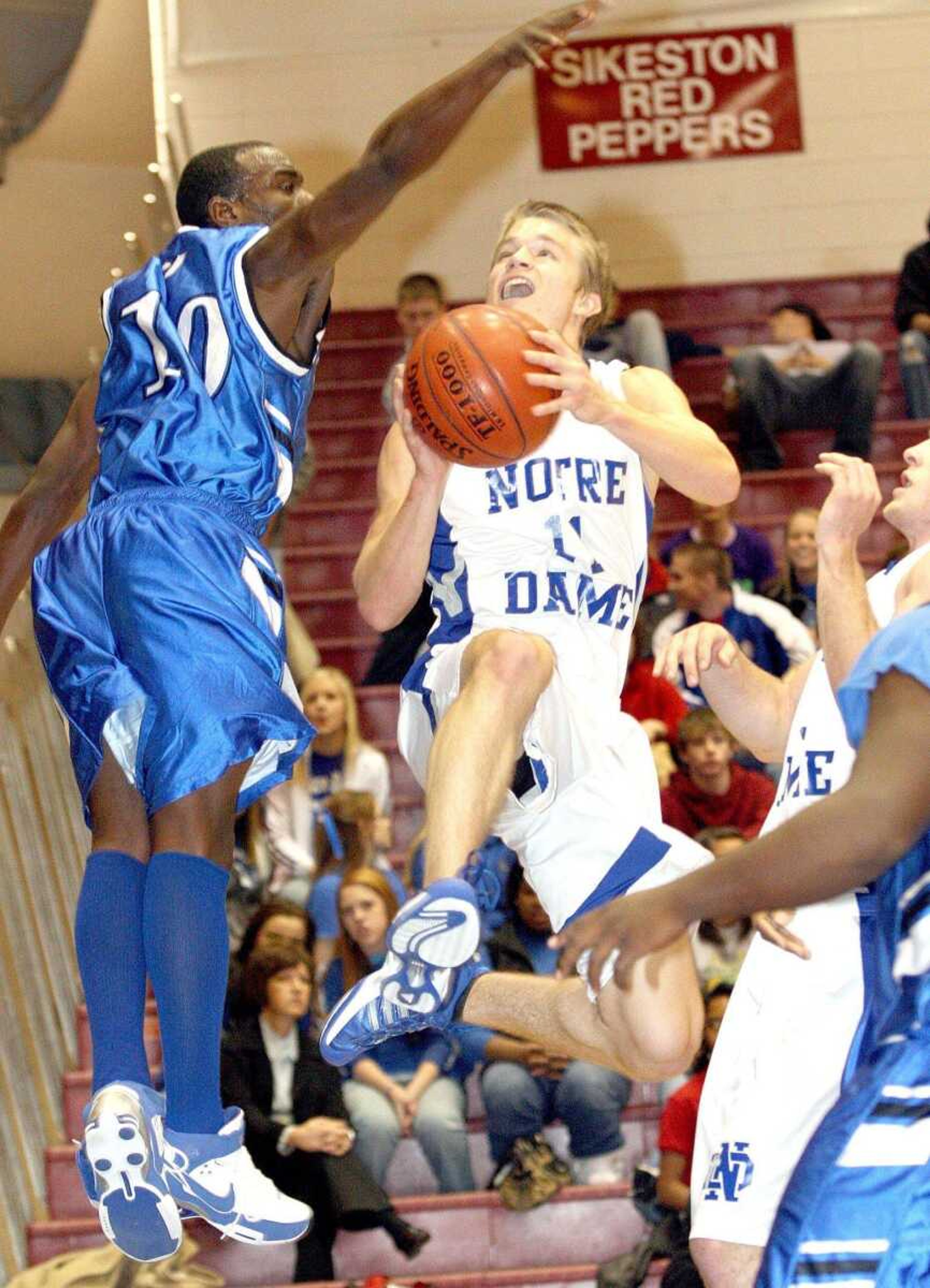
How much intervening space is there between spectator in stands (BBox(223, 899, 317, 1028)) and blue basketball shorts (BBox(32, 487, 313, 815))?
3.11 meters

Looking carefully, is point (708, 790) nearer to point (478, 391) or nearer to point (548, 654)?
point (548, 654)

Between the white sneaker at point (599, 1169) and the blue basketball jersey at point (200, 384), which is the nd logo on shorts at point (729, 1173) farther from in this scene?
the white sneaker at point (599, 1169)

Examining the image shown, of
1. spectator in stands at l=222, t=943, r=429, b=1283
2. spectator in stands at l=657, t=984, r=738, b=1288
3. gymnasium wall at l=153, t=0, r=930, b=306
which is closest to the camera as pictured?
spectator in stands at l=657, t=984, r=738, b=1288

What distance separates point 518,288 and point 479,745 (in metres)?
1.20

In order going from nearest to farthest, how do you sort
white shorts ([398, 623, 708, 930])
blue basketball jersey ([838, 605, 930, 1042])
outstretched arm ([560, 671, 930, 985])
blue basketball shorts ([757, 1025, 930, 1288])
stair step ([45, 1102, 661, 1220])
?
outstretched arm ([560, 671, 930, 985]), blue basketball jersey ([838, 605, 930, 1042]), blue basketball shorts ([757, 1025, 930, 1288]), white shorts ([398, 623, 708, 930]), stair step ([45, 1102, 661, 1220])

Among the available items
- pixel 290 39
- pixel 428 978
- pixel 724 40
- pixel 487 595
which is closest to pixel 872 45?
pixel 724 40

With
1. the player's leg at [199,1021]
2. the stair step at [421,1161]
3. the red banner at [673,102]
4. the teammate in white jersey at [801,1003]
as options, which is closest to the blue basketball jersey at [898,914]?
the teammate in white jersey at [801,1003]

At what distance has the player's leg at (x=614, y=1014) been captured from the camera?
4242mm

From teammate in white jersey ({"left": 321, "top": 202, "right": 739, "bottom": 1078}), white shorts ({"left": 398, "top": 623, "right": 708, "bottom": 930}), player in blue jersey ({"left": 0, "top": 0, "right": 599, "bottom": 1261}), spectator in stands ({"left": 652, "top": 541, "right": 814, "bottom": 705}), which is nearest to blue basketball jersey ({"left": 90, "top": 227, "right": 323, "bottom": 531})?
player in blue jersey ({"left": 0, "top": 0, "right": 599, "bottom": 1261})

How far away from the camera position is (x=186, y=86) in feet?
45.1

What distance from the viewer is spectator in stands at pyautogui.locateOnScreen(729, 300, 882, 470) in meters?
10.8

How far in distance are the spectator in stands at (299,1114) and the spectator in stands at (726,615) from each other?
2342 millimetres

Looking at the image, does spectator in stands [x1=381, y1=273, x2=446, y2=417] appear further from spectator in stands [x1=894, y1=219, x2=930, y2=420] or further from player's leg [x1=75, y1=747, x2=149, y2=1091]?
player's leg [x1=75, y1=747, x2=149, y2=1091]

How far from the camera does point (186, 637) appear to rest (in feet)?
12.7
